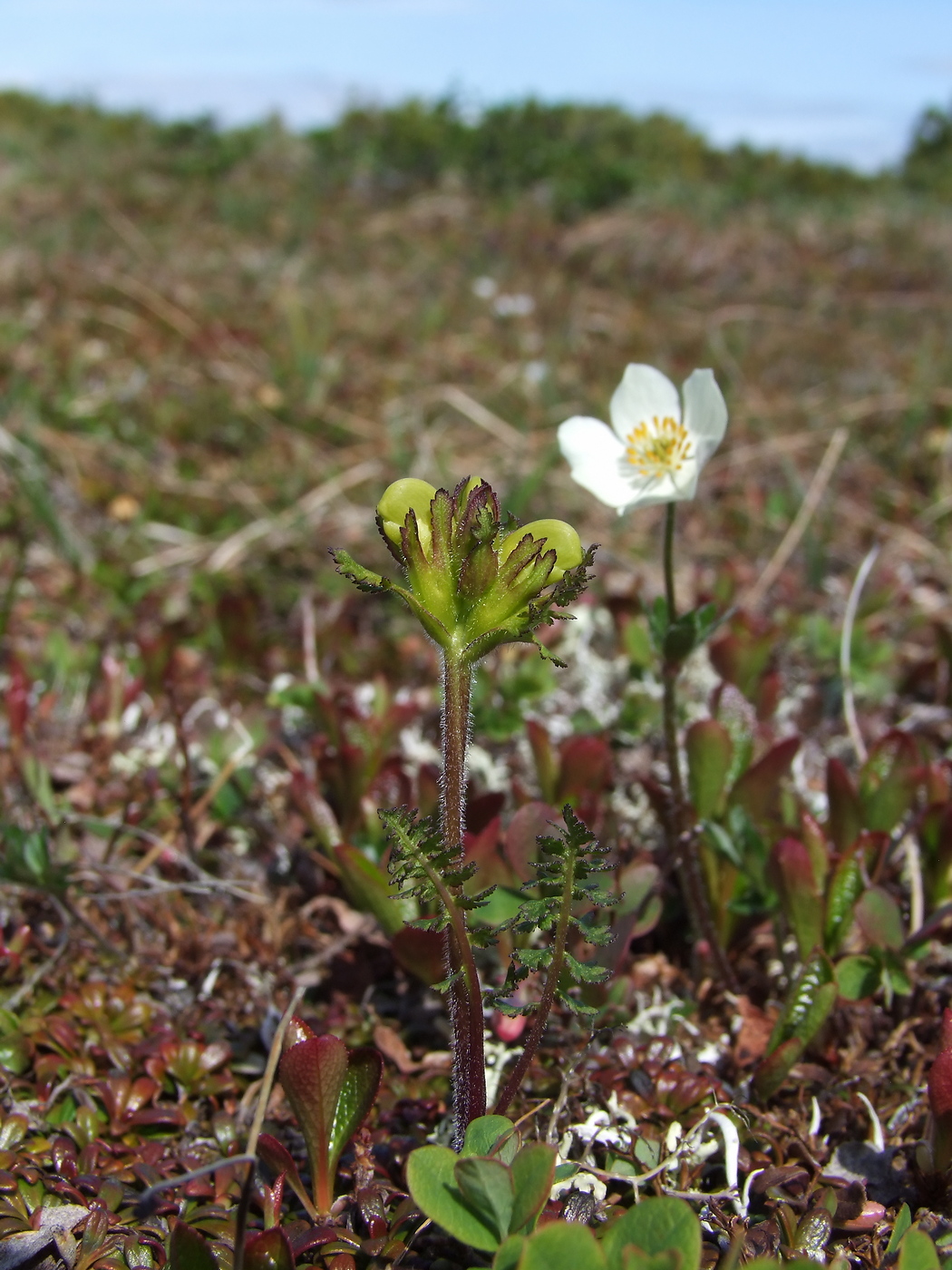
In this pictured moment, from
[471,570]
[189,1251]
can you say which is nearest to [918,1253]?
[189,1251]

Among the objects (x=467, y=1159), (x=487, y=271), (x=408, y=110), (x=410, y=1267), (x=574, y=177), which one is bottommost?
(x=410, y=1267)

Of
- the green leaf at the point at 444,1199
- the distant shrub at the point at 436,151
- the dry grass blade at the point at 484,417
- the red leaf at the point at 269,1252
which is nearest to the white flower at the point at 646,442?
the green leaf at the point at 444,1199

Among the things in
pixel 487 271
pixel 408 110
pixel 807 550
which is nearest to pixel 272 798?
pixel 807 550

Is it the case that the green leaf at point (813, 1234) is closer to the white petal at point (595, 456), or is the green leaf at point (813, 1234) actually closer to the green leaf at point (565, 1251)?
the green leaf at point (565, 1251)

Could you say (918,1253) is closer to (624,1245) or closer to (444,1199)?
(624,1245)

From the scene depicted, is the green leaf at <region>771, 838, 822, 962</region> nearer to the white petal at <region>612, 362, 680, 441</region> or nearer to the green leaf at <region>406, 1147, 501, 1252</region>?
the green leaf at <region>406, 1147, 501, 1252</region>

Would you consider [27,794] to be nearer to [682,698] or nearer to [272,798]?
[272,798]

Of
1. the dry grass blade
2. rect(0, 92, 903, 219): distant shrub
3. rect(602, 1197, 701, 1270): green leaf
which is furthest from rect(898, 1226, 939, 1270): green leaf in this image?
rect(0, 92, 903, 219): distant shrub
